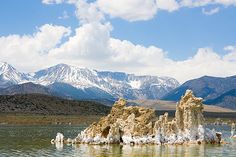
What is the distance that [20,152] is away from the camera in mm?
75938

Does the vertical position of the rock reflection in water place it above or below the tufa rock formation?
below

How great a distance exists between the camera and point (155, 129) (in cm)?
9156

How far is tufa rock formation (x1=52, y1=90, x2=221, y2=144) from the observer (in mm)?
91438

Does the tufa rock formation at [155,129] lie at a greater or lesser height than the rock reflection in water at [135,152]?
greater

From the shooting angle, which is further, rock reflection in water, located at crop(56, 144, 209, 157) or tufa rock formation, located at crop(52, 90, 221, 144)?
tufa rock formation, located at crop(52, 90, 221, 144)

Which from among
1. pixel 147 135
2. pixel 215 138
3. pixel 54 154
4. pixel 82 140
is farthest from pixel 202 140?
pixel 54 154

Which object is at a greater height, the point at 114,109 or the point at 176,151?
the point at 114,109

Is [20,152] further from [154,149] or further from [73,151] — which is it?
[154,149]

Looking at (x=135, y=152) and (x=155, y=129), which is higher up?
(x=155, y=129)

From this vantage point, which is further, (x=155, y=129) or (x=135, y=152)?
(x=155, y=129)

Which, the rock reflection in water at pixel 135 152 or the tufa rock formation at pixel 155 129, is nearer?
the rock reflection in water at pixel 135 152

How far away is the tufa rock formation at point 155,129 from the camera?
91.4m

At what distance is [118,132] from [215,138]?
20039mm

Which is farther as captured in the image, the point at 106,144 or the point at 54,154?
the point at 106,144
